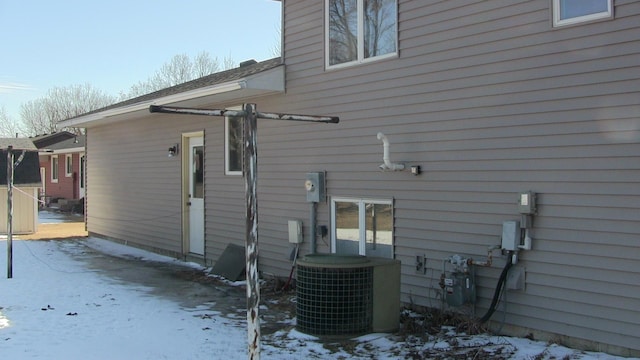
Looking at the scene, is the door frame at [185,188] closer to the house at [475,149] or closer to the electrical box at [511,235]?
the house at [475,149]

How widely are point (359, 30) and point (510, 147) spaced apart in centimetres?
270

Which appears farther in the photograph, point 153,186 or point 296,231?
point 153,186

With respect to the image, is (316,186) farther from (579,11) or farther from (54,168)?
(54,168)

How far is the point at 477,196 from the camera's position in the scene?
594cm

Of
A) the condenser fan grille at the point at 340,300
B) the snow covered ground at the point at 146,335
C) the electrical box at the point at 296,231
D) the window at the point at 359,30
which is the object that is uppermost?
the window at the point at 359,30

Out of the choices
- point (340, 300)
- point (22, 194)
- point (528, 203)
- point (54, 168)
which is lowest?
point (340, 300)

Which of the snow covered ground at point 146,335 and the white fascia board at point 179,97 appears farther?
the white fascia board at point 179,97

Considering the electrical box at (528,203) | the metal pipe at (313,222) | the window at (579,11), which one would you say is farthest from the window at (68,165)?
the window at (579,11)

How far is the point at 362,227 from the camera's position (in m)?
7.34

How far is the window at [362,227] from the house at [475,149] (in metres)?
0.02

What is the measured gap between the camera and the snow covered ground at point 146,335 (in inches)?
208

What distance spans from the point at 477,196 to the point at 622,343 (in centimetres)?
185

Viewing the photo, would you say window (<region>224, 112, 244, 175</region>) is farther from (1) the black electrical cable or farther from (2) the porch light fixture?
(1) the black electrical cable

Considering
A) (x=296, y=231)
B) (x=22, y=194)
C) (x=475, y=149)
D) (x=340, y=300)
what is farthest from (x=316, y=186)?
(x=22, y=194)
